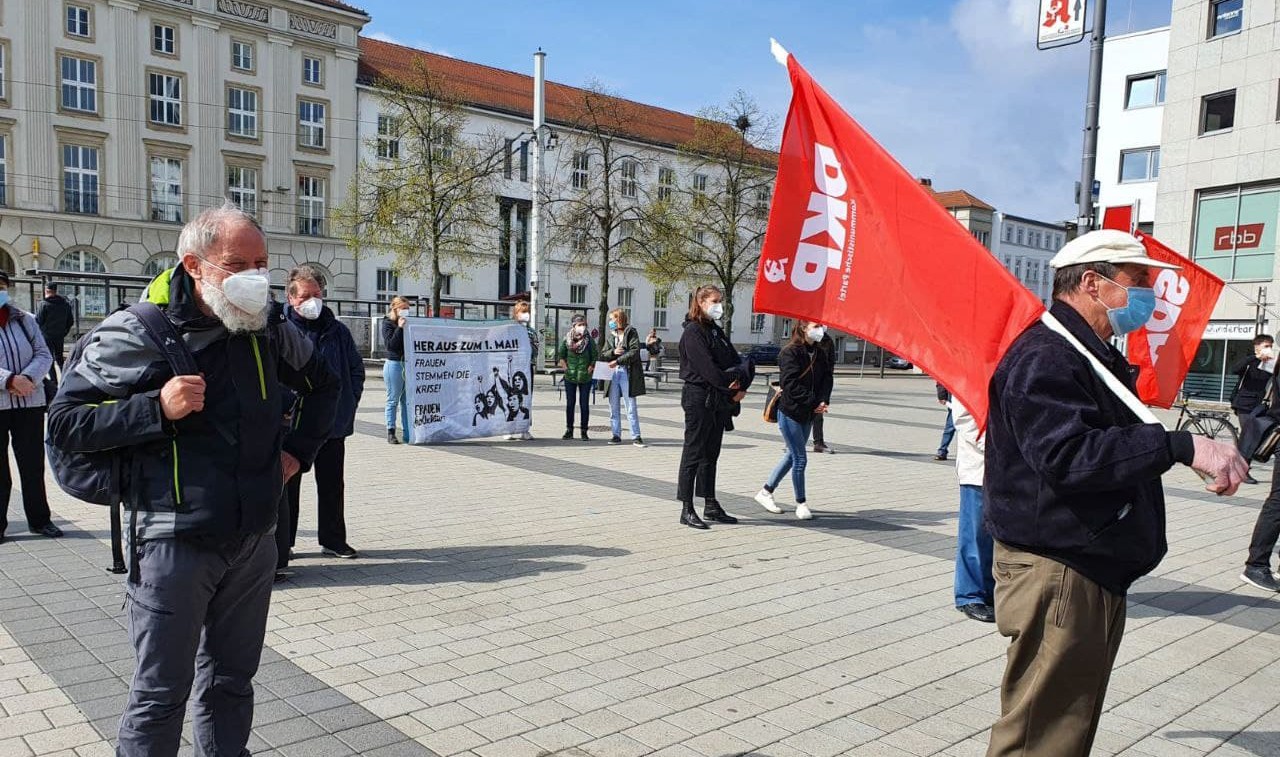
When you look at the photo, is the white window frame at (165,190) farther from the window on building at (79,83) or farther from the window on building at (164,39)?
the window on building at (164,39)

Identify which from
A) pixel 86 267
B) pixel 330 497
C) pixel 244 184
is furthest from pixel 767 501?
pixel 244 184

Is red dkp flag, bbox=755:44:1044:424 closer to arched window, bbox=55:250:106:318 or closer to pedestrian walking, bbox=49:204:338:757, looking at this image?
pedestrian walking, bbox=49:204:338:757

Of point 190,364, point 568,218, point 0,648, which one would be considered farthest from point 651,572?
point 568,218

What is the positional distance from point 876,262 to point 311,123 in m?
48.0

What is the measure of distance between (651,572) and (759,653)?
162 cm

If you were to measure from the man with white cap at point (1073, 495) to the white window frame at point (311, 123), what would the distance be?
48603mm

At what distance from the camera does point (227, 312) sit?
279 centimetres

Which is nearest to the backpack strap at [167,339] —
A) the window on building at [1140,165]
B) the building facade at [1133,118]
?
the building facade at [1133,118]

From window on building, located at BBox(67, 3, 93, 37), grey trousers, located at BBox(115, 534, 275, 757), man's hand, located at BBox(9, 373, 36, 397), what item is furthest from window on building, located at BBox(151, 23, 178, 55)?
grey trousers, located at BBox(115, 534, 275, 757)

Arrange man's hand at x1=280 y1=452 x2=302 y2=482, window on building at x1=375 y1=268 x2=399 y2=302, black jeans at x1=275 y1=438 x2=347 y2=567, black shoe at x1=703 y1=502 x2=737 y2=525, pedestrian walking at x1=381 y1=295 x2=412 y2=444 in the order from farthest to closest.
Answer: window on building at x1=375 y1=268 x2=399 y2=302 → pedestrian walking at x1=381 y1=295 x2=412 y2=444 → black shoe at x1=703 y1=502 x2=737 y2=525 → black jeans at x1=275 y1=438 x2=347 y2=567 → man's hand at x1=280 y1=452 x2=302 y2=482

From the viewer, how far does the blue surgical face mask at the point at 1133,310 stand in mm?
2904

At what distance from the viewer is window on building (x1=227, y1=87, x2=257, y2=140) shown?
44562mm

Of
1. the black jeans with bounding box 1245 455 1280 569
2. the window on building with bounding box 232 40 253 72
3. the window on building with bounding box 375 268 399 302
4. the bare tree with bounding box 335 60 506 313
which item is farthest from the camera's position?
the window on building with bounding box 375 268 399 302

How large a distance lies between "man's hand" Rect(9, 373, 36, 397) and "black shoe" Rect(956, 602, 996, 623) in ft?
21.1
